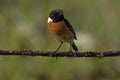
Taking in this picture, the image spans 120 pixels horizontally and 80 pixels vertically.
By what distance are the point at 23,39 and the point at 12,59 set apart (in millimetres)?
562

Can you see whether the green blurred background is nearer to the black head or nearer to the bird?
the bird

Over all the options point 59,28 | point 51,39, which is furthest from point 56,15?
point 51,39

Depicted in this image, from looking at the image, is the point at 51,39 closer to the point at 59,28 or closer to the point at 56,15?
the point at 59,28

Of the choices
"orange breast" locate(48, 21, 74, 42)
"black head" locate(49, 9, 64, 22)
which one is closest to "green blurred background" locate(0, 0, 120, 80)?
"orange breast" locate(48, 21, 74, 42)

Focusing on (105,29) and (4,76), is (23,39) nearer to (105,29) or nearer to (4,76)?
(4,76)

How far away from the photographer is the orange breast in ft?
11.9

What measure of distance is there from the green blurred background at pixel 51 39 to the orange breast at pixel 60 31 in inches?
33.8

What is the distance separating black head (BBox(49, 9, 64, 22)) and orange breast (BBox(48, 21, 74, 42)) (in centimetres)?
5

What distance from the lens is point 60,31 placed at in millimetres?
3758

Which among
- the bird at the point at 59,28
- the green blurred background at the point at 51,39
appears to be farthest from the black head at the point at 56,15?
the green blurred background at the point at 51,39

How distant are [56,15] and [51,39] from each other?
2402 mm

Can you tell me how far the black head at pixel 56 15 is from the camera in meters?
3.25

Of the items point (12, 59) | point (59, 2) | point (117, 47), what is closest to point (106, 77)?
point (117, 47)

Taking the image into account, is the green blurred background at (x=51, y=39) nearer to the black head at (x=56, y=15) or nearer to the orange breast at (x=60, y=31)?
the orange breast at (x=60, y=31)
